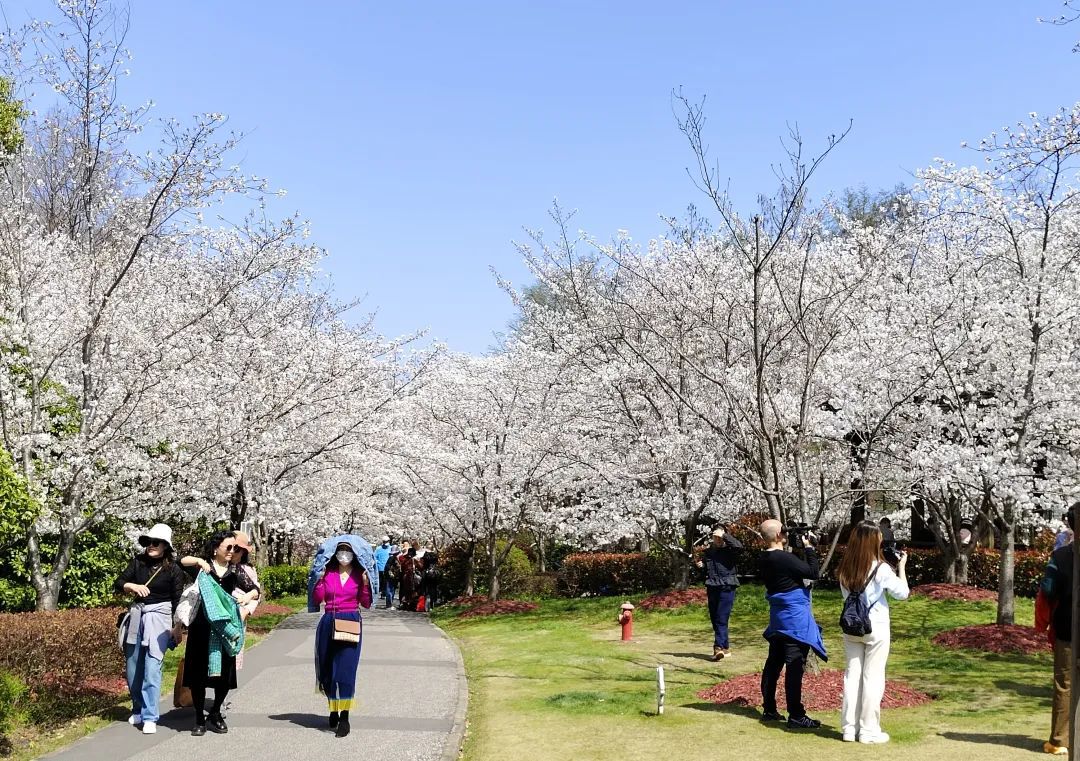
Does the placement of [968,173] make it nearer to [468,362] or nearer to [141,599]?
[141,599]

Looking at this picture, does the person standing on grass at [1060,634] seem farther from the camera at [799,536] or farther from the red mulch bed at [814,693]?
the camera at [799,536]

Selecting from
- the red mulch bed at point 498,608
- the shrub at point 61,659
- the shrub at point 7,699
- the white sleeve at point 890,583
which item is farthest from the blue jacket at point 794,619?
the red mulch bed at point 498,608

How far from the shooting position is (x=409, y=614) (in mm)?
23094

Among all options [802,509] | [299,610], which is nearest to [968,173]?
[802,509]

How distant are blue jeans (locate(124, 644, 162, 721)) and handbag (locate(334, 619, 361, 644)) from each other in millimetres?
1552

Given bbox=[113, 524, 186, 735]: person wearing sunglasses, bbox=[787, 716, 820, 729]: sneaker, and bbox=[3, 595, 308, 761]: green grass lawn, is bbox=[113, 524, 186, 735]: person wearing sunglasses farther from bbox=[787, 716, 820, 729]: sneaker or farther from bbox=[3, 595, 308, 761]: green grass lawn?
bbox=[787, 716, 820, 729]: sneaker

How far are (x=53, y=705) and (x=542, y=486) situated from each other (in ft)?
50.8

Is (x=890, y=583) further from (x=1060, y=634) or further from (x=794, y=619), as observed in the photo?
(x=1060, y=634)

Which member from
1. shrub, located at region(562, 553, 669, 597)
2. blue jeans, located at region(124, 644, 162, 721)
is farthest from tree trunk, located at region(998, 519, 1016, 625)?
blue jeans, located at region(124, 644, 162, 721)

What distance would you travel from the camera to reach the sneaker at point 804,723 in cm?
810

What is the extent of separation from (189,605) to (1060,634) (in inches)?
273

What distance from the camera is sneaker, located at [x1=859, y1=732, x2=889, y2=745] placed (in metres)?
7.57

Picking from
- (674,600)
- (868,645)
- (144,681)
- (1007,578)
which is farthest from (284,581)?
(868,645)

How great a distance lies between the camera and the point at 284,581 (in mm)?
30219
